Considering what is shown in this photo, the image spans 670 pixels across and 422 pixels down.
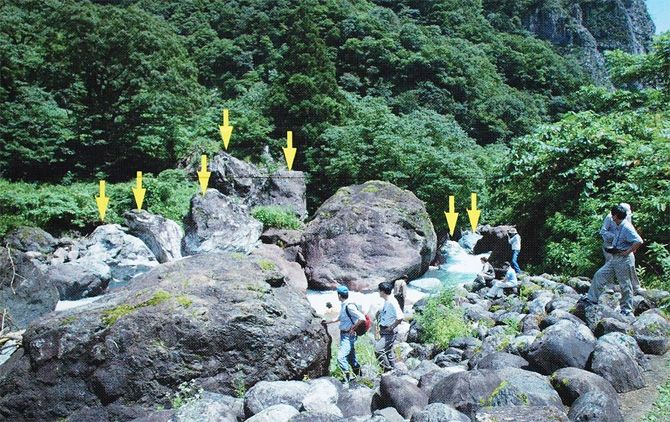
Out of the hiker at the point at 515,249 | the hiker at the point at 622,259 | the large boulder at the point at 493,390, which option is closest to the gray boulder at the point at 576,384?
the large boulder at the point at 493,390

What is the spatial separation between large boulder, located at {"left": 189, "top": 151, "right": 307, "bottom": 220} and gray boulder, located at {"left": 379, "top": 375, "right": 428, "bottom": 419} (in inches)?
727

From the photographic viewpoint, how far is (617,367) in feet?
18.5

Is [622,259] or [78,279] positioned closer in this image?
[622,259]

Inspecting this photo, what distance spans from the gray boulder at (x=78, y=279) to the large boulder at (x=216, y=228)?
3.75m

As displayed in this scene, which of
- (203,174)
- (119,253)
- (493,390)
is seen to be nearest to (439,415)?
A: (493,390)

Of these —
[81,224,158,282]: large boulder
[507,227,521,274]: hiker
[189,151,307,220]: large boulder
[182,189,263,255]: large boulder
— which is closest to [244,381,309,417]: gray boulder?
[507,227,521,274]: hiker

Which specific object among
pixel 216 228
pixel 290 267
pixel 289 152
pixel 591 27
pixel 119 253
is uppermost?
pixel 591 27

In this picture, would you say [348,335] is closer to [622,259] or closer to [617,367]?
[617,367]

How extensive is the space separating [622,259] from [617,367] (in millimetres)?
1846

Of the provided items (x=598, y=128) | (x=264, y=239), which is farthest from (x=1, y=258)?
(x=598, y=128)

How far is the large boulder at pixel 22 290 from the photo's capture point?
11.4 m

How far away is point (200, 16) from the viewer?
155 ft

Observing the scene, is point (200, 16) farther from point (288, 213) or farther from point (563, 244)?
point (563, 244)

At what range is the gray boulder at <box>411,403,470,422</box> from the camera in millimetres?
4512
